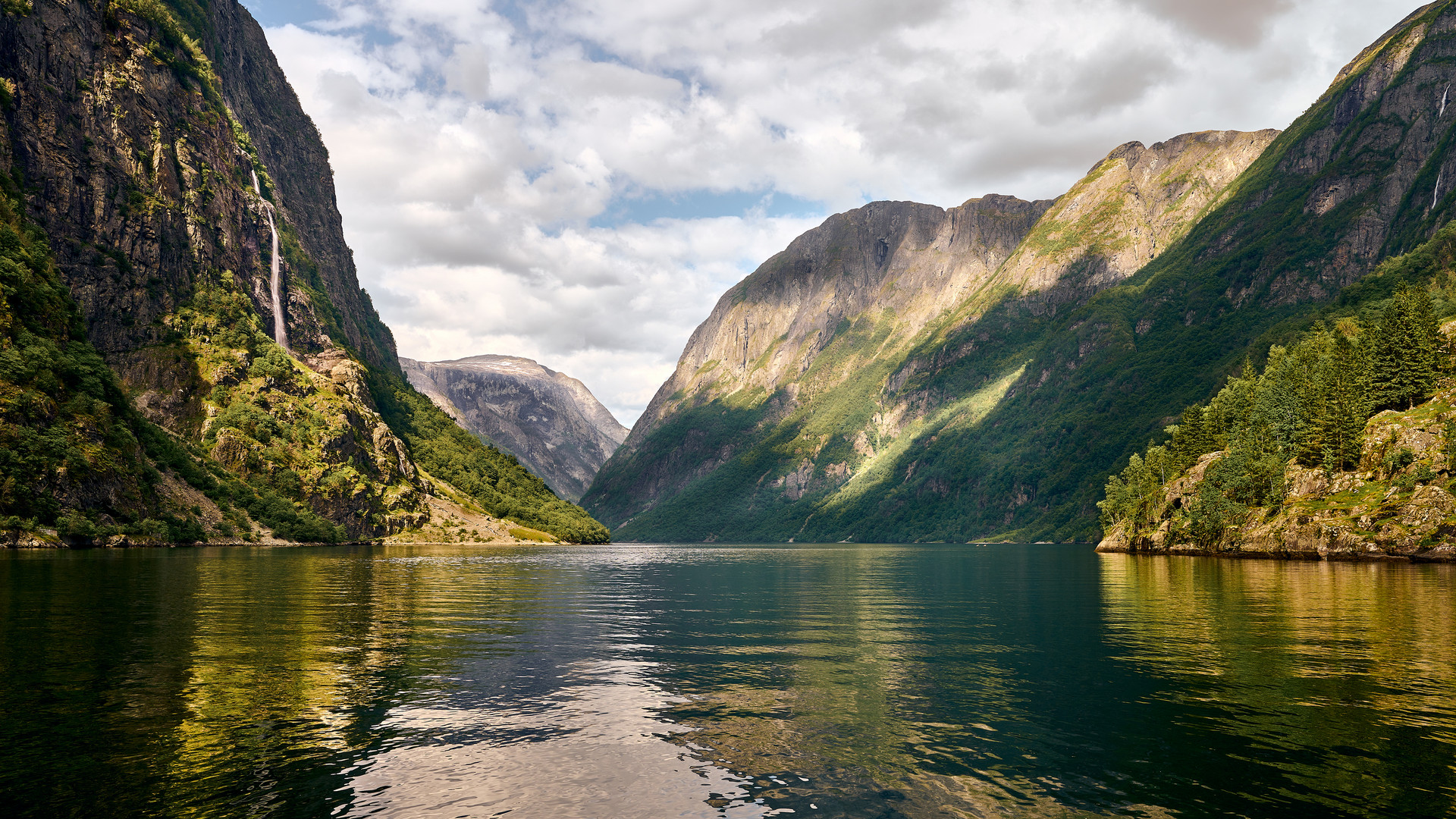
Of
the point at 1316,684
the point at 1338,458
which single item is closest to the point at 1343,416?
the point at 1338,458

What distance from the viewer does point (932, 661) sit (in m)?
35.6

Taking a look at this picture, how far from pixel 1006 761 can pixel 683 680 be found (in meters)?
14.3

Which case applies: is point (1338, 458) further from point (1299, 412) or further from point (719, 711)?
point (719, 711)

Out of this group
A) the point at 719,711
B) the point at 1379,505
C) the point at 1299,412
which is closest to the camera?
the point at 719,711

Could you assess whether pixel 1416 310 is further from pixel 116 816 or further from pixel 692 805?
pixel 116 816

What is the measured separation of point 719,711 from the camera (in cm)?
2627

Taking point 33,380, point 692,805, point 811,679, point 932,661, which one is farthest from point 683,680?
point 33,380

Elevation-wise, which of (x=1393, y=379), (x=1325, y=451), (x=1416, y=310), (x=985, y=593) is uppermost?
(x=1416, y=310)

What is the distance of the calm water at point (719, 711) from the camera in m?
17.7

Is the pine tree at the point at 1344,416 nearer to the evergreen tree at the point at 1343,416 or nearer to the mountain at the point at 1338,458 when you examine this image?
Answer: the evergreen tree at the point at 1343,416

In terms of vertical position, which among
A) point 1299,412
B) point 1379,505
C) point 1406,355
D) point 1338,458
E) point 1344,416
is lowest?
point 1379,505

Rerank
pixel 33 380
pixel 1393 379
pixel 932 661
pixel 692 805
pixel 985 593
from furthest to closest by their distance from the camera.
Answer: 1. pixel 33 380
2. pixel 1393 379
3. pixel 985 593
4. pixel 932 661
5. pixel 692 805

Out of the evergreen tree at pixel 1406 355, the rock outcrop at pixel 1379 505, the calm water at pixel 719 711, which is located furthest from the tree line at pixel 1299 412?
the calm water at pixel 719 711

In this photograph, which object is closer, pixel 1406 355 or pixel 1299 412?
pixel 1406 355
